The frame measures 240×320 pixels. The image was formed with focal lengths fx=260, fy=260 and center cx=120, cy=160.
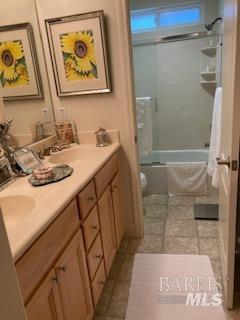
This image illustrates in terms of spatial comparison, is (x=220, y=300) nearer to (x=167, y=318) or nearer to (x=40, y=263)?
(x=167, y=318)

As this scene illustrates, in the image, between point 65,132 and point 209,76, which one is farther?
point 209,76

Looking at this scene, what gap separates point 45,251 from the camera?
40.3 inches

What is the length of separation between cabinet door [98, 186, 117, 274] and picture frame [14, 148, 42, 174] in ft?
1.56

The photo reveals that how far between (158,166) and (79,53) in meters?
1.67

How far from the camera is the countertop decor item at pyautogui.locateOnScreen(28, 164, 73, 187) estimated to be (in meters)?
1.39

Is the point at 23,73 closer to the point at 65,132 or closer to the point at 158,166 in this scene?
the point at 65,132

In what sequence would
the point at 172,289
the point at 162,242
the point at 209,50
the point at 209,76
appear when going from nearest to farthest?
the point at 172,289, the point at 162,242, the point at 209,50, the point at 209,76

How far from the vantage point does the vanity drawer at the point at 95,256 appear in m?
1.47

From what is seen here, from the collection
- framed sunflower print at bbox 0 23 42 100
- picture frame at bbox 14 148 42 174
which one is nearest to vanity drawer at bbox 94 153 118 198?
picture frame at bbox 14 148 42 174

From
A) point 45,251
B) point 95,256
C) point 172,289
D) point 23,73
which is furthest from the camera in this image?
point 23,73

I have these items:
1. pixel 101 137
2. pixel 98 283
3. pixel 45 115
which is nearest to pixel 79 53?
pixel 45 115

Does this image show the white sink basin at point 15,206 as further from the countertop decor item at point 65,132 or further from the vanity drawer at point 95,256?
the countertop decor item at point 65,132

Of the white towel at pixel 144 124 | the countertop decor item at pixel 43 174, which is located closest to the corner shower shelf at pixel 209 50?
the white towel at pixel 144 124

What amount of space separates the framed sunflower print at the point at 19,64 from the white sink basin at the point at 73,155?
0.49m
